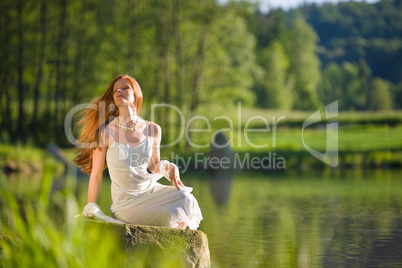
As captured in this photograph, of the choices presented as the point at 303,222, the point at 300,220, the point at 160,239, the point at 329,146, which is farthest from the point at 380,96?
the point at 160,239

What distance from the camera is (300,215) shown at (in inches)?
502

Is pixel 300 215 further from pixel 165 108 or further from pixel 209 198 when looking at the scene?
pixel 165 108

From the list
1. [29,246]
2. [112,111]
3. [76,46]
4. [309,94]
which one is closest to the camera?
[29,246]

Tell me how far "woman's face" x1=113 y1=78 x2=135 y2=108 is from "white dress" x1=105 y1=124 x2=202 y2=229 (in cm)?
29

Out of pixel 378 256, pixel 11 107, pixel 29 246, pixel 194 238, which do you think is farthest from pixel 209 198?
pixel 11 107

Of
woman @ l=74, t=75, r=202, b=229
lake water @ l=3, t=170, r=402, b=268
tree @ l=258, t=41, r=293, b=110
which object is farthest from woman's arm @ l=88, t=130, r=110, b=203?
tree @ l=258, t=41, r=293, b=110

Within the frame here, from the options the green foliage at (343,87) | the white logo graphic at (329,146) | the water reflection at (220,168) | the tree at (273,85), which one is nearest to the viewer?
the water reflection at (220,168)

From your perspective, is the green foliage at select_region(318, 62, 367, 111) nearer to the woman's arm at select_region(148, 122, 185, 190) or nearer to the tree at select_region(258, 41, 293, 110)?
the tree at select_region(258, 41, 293, 110)

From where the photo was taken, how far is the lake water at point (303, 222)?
8.26m

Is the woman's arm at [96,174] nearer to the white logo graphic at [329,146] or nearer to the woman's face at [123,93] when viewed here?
the woman's face at [123,93]

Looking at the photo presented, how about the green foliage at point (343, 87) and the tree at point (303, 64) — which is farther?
the green foliage at point (343, 87)

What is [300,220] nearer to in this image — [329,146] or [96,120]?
[96,120]

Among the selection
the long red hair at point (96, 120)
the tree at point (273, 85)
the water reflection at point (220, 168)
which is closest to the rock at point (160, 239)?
the long red hair at point (96, 120)

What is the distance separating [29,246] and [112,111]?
3503 mm
